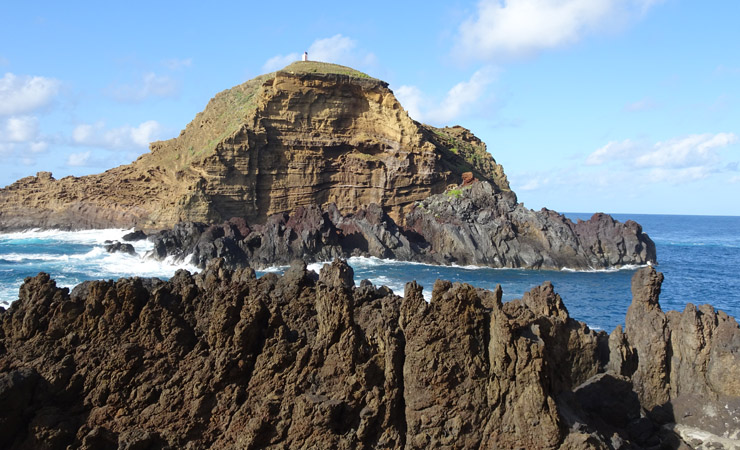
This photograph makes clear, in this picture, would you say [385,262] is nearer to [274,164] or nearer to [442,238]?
[442,238]

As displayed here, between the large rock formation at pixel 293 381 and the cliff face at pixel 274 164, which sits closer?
the large rock formation at pixel 293 381

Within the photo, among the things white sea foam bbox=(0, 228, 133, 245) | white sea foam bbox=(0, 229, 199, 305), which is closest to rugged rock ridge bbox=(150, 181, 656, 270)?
white sea foam bbox=(0, 229, 199, 305)

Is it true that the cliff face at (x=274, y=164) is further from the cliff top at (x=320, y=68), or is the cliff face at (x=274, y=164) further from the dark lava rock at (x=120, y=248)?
the dark lava rock at (x=120, y=248)

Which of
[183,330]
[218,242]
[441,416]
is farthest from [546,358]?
[218,242]

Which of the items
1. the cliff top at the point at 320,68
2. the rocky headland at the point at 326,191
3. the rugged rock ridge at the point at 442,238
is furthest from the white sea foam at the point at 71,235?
the cliff top at the point at 320,68

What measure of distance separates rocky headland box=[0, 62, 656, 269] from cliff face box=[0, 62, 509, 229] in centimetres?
12

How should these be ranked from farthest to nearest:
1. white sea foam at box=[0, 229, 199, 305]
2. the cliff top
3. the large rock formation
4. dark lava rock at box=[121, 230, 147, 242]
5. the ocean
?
the cliff top, dark lava rock at box=[121, 230, 147, 242], white sea foam at box=[0, 229, 199, 305], the ocean, the large rock formation

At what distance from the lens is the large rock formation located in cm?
917

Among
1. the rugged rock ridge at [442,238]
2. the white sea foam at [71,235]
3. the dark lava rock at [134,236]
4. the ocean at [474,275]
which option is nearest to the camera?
the ocean at [474,275]

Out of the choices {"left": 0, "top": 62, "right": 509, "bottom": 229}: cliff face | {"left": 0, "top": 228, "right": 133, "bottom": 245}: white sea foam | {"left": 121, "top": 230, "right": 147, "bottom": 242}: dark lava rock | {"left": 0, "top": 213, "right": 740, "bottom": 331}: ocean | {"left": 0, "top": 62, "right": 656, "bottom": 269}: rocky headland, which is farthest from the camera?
{"left": 0, "top": 62, "right": 509, "bottom": 229}: cliff face

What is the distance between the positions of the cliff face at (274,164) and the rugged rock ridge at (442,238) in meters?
7.05

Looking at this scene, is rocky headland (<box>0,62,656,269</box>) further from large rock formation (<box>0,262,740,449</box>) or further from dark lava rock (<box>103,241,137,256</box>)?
large rock formation (<box>0,262,740,449</box>)

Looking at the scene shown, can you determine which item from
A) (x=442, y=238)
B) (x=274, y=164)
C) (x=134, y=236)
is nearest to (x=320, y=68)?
A: (x=274, y=164)

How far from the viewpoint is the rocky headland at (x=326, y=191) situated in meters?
53.8
